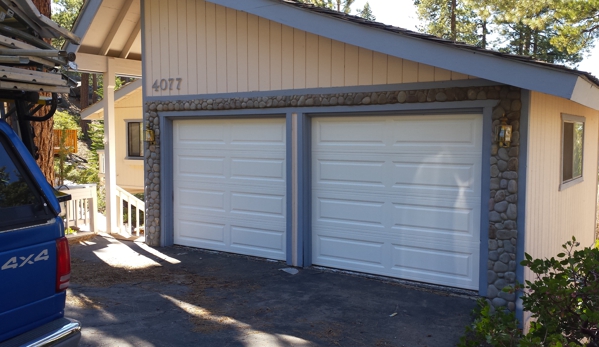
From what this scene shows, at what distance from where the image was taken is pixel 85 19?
8938mm

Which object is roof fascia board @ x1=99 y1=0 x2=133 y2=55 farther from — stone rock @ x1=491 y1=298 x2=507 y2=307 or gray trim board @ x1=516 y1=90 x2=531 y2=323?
stone rock @ x1=491 y1=298 x2=507 y2=307

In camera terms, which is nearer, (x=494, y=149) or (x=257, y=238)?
(x=494, y=149)

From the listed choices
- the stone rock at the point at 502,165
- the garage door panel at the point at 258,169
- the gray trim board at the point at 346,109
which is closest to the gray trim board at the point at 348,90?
the gray trim board at the point at 346,109

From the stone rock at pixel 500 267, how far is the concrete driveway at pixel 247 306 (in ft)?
1.61

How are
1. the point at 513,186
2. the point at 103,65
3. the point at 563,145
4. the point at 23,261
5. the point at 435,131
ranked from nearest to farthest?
the point at 23,261
the point at 513,186
the point at 435,131
the point at 563,145
the point at 103,65

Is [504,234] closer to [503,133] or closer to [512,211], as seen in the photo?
[512,211]

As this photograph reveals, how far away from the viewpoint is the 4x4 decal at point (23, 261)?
322 cm

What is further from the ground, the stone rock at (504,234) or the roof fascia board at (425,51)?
the roof fascia board at (425,51)

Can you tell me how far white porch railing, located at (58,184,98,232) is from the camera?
960 centimetres

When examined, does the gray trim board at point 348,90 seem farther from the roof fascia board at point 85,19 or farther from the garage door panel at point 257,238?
the garage door panel at point 257,238

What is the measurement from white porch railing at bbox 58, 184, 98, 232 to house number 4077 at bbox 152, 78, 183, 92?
2191mm

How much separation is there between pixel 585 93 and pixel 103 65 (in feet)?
25.3

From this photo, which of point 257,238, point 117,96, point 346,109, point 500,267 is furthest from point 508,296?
point 117,96

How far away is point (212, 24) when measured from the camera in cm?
830
